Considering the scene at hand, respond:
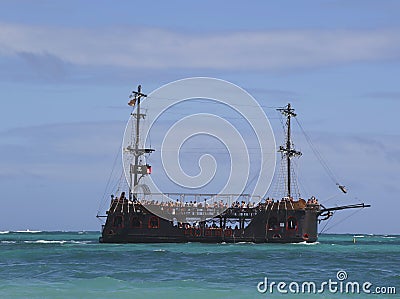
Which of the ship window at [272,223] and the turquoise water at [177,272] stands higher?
the ship window at [272,223]

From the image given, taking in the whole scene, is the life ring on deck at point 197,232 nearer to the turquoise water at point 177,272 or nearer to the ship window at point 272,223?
the ship window at point 272,223

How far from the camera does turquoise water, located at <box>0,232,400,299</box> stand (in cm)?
3606

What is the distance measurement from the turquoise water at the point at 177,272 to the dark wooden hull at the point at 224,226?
643 inches

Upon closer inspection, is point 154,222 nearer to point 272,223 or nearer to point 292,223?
point 272,223

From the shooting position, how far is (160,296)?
3519cm

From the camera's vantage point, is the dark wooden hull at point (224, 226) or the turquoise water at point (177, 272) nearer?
the turquoise water at point (177, 272)

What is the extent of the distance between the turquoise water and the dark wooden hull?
16.3 meters

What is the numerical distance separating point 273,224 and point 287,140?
8.78 m

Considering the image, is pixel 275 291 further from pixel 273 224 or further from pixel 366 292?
pixel 273 224

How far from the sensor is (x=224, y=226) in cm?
7912

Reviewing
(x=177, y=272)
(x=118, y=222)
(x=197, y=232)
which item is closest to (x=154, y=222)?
(x=118, y=222)

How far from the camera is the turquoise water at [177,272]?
1420 inches

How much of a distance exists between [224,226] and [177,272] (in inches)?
1368

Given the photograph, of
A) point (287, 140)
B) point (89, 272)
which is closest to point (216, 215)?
point (287, 140)
